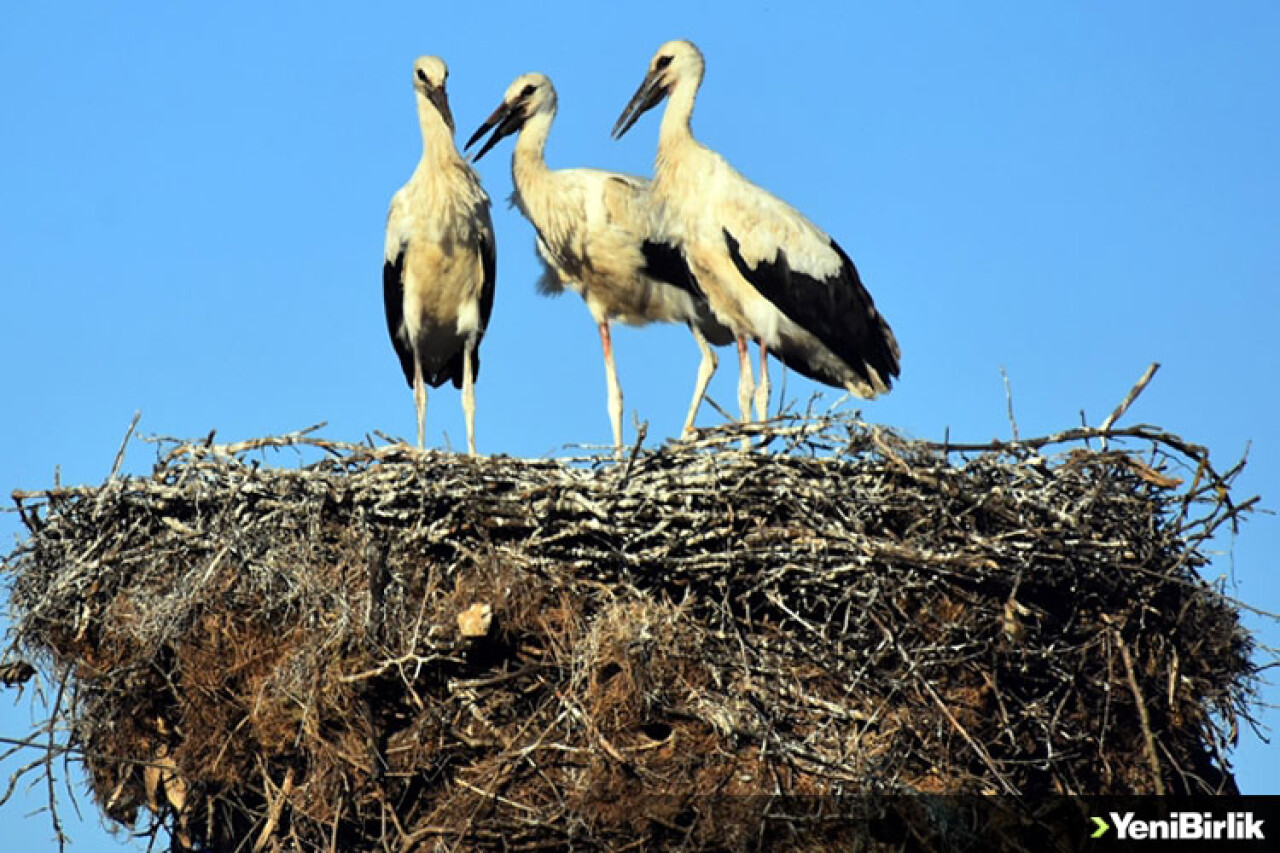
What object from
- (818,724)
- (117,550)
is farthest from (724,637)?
(117,550)

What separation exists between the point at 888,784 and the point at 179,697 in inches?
98.4

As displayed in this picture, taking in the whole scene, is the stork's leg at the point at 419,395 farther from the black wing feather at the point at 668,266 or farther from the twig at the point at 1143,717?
the twig at the point at 1143,717

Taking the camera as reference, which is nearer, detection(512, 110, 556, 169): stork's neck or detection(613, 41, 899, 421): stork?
detection(613, 41, 899, 421): stork

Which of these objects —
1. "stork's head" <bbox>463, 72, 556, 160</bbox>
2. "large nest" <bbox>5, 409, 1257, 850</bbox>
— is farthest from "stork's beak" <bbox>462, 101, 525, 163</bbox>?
"large nest" <bbox>5, 409, 1257, 850</bbox>

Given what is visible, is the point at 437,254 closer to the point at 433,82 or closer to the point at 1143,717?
the point at 433,82

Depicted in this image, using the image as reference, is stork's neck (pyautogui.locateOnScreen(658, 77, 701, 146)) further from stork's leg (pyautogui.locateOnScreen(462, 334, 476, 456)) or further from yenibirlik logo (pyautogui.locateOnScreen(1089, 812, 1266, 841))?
yenibirlik logo (pyautogui.locateOnScreen(1089, 812, 1266, 841))

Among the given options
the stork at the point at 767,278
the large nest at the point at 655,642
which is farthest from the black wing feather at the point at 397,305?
the large nest at the point at 655,642

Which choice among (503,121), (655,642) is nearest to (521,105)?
(503,121)

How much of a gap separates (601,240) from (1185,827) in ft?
12.8

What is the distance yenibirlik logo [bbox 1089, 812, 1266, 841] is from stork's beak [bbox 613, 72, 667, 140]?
423cm

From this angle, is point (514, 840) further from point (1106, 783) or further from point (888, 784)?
point (1106, 783)

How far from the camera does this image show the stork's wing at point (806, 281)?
989 centimetres

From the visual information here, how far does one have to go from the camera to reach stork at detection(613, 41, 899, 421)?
991 centimetres

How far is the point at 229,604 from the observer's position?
318 inches
